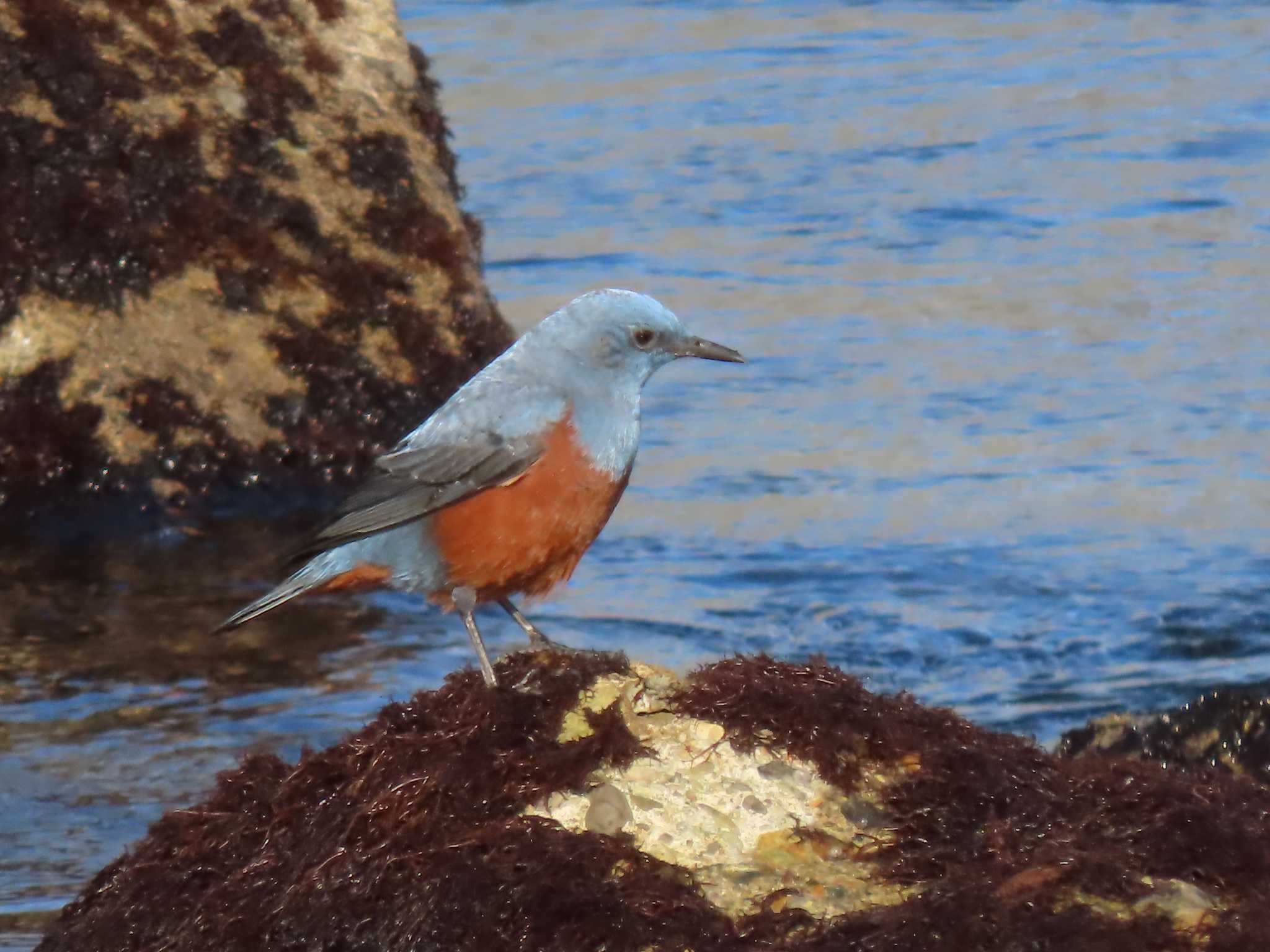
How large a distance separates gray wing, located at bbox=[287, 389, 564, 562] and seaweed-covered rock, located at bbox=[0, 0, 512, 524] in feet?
13.3

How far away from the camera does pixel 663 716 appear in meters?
4.79

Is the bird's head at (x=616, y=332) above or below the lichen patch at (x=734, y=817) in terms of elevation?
above

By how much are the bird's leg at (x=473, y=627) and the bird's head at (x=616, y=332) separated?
744mm

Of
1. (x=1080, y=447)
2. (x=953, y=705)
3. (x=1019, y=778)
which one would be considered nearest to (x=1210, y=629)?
(x=953, y=705)

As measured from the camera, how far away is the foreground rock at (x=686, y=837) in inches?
165

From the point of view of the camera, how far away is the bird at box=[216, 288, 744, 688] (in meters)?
5.51

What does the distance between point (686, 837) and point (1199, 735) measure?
2.96 meters

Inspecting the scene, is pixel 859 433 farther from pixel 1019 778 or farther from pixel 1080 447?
pixel 1019 778

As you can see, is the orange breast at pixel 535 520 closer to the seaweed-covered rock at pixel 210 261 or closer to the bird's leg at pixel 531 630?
the bird's leg at pixel 531 630

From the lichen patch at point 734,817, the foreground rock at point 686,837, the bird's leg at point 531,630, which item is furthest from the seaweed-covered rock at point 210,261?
the lichen patch at point 734,817

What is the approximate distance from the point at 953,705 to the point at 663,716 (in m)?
3.73

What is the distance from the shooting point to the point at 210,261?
1003cm

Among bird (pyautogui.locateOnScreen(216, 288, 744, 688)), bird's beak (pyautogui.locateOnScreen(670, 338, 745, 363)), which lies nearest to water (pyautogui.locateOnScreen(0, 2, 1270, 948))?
bird (pyautogui.locateOnScreen(216, 288, 744, 688))

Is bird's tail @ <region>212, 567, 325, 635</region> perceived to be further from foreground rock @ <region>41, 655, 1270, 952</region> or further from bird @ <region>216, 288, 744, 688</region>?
foreground rock @ <region>41, 655, 1270, 952</region>
